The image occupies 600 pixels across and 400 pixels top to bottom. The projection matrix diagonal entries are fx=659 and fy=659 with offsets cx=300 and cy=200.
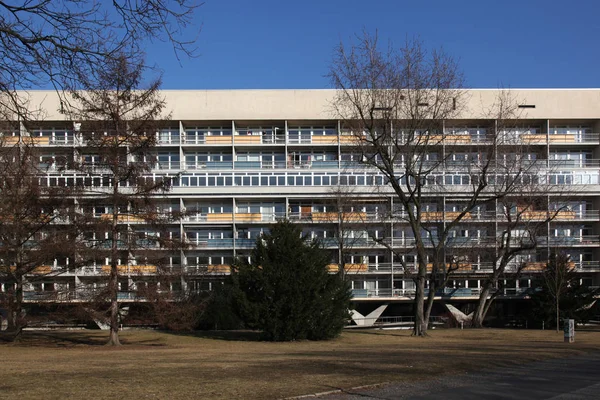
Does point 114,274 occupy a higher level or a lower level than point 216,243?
higher

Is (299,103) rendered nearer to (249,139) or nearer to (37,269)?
(249,139)

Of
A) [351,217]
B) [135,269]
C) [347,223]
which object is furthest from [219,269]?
[135,269]

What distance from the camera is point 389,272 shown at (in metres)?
66.1

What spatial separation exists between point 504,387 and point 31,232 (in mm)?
26918

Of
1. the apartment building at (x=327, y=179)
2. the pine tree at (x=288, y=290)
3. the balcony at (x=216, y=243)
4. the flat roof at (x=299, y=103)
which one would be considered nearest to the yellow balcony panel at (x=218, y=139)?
the apartment building at (x=327, y=179)

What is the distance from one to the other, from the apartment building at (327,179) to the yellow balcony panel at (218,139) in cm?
10

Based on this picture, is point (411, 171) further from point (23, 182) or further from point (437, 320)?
point (437, 320)

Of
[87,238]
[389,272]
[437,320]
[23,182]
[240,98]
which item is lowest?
[437,320]

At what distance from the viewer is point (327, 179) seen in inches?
2616

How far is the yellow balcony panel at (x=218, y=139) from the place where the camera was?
68.8 metres

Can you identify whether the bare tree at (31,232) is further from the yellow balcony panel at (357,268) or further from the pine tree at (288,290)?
the yellow balcony panel at (357,268)

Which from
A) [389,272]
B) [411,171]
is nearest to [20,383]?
[411,171]

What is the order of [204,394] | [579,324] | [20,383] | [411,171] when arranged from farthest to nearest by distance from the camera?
[579,324], [411,171], [20,383], [204,394]

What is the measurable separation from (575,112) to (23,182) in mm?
57702
